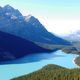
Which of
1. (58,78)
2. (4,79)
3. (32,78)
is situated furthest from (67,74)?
(4,79)

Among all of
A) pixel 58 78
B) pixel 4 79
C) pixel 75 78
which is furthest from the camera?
pixel 4 79

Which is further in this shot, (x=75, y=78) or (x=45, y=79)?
(x=45, y=79)

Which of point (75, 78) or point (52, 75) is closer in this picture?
point (75, 78)

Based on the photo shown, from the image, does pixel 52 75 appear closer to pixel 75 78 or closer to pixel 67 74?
pixel 67 74

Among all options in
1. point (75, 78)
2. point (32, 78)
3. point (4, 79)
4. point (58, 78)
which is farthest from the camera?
point (4, 79)

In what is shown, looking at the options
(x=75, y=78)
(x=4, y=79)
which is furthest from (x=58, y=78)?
(x=4, y=79)

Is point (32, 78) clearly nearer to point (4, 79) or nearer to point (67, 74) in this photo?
point (67, 74)

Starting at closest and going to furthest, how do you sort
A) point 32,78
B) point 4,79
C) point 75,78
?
point 75,78
point 32,78
point 4,79

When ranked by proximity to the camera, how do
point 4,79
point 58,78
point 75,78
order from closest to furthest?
point 75,78, point 58,78, point 4,79
